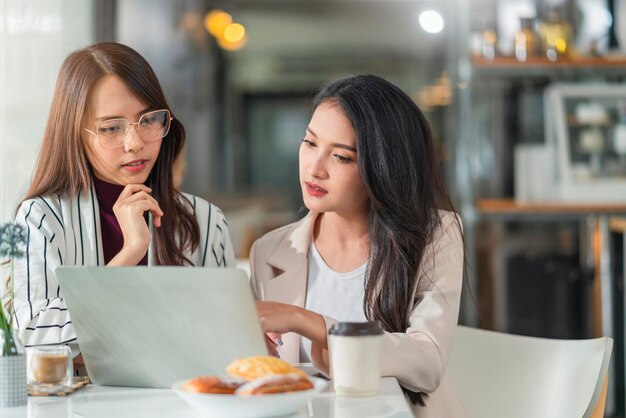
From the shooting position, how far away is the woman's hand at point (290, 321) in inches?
58.5

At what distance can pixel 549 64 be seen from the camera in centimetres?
458

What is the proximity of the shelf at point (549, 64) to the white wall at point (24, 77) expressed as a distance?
216 centimetres

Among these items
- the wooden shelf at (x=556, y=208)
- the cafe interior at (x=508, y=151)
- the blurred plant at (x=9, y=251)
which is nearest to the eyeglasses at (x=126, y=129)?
the cafe interior at (x=508, y=151)

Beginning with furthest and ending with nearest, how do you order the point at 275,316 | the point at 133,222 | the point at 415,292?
the point at 415,292 → the point at 133,222 → the point at 275,316

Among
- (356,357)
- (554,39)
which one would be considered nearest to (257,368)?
(356,357)

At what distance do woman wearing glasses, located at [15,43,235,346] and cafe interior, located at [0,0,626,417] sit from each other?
0.23m

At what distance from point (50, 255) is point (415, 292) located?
655 mm

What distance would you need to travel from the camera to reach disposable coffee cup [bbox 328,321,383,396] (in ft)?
4.50

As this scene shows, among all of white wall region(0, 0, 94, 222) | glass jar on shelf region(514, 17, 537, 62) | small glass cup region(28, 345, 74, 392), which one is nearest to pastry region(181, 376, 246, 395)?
small glass cup region(28, 345, 74, 392)

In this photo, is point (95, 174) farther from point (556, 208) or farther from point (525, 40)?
point (525, 40)

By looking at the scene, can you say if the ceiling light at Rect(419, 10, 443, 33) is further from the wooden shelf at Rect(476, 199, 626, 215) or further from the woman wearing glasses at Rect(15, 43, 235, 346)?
the woman wearing glasses at Rect(15, 43, 235, 346)

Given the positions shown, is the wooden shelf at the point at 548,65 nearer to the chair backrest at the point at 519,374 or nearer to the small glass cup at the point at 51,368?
the chair backrest at the point at 519,374

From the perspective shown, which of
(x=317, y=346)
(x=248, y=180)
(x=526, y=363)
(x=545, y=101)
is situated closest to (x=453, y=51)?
(x=545, y=101)

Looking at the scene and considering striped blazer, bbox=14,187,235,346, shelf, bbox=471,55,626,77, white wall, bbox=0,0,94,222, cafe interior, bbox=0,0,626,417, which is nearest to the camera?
striped blazer, bbox=14,187,235,346
